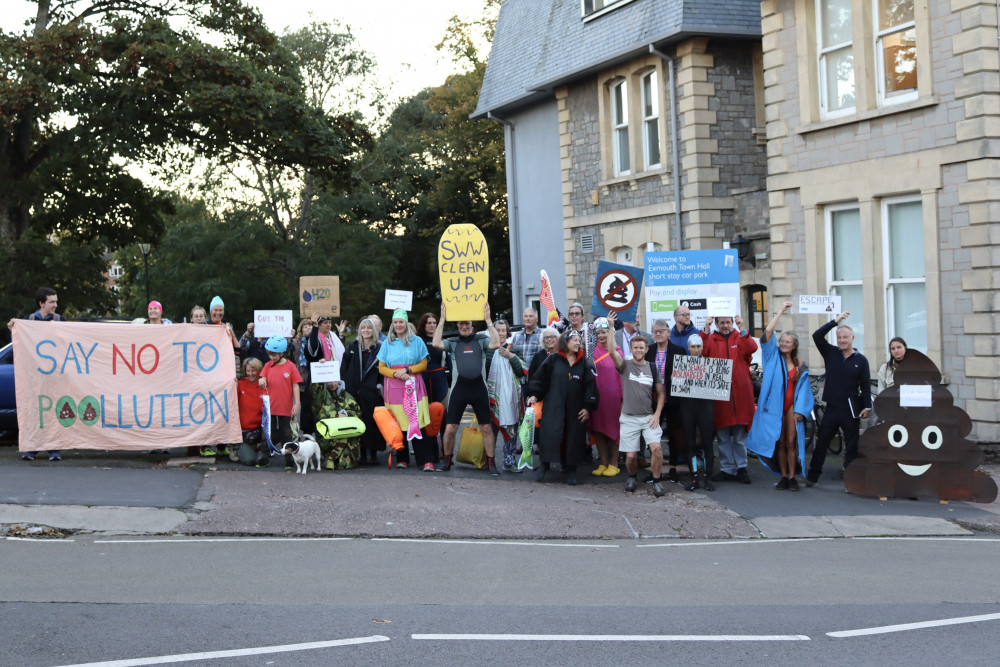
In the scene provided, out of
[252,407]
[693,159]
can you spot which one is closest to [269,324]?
[252,407]

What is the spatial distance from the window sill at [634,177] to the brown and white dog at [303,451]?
1153cm

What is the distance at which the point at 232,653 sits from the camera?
6.02 m

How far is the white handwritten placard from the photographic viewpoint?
11.6 m

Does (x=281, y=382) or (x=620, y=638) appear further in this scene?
(x=281, y=382)

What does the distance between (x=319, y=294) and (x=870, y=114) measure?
1105 cm

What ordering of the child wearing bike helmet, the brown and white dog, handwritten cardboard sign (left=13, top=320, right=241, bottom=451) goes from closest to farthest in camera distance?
the brown and white dog
the child wearing bike helmet
handwritten cardboard sign (left=13, top=320, right=241, bottom=451)

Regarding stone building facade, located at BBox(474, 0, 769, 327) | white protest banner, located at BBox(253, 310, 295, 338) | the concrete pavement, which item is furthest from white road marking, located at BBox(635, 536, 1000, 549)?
stone building facade, located at BBox(474, 0, 769, 327)

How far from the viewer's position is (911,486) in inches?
463

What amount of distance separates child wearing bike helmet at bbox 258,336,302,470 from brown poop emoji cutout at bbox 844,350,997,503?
6.52 metres

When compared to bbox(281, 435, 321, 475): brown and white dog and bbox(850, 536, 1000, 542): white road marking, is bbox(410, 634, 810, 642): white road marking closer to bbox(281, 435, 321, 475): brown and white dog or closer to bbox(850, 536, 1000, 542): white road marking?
bbox(850, 536, 1000, 542): white road marking

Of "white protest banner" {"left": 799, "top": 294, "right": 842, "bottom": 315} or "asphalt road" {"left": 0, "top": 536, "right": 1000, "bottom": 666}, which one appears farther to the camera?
"white protest banner" {"left": 799, "top": 294, "right": 842, "bottom": 315}

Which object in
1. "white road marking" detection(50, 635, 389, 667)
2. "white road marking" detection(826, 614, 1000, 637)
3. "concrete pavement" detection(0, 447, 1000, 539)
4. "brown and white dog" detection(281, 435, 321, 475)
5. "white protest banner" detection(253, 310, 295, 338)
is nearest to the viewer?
"white road marking" detection(50, 635, 389, 667)

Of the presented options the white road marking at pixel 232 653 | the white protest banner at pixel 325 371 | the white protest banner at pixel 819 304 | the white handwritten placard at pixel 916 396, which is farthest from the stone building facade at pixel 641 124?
the white road marking at pixel 232 653

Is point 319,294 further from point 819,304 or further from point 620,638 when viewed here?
point 620,638
